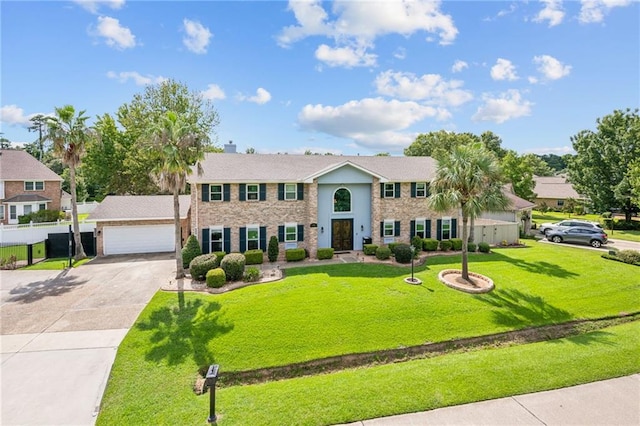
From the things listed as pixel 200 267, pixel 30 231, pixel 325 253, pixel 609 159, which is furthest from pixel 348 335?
pixel 609 159

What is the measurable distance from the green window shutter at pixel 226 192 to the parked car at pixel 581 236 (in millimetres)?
29018

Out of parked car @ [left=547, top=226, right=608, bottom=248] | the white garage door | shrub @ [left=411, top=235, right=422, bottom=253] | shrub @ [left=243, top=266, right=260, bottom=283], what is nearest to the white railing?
the white garage door

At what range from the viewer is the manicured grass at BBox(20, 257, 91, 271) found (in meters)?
19.5

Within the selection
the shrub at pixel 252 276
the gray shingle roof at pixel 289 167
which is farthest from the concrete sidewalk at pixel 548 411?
the gray shingle roof at pixel 289 167

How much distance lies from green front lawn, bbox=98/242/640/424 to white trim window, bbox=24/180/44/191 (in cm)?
3342

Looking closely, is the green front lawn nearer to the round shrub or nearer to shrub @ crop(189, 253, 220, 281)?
the round shrub

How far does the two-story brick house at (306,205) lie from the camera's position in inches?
794

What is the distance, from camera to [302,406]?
7715 mm

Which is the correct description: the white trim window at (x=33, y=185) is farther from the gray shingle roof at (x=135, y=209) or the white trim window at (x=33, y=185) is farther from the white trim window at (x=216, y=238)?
the white trim window at (x=216, y=238)

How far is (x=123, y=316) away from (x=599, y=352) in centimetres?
1758

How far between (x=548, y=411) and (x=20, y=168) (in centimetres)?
4951

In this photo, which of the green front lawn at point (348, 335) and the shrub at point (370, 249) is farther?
the shrub at point (370, 249)

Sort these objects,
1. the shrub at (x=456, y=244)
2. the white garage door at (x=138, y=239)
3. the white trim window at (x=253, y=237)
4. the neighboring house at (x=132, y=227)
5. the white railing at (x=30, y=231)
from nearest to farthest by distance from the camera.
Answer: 1. the white trim window at (x=253, y=237)
2. the neighboring house at (x=132, y=227)
3. the white garage door at (x=138, y=239)
4. the shrub at (x=456, y=244)
5. the white railing at (x=30, y=231)

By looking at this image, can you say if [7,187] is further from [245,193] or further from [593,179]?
[593,179]
